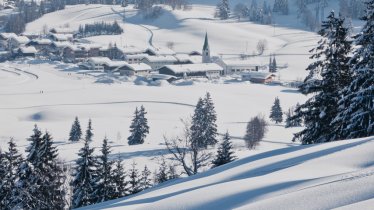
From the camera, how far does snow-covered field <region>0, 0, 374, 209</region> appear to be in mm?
5277

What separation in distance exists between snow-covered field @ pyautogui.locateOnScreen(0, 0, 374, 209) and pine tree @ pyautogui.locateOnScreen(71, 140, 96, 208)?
5.82 m

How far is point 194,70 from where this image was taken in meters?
71.5

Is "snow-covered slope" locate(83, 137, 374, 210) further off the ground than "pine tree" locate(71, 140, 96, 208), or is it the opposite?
"snow-covered slope" locate(83, 137, 374, 210)

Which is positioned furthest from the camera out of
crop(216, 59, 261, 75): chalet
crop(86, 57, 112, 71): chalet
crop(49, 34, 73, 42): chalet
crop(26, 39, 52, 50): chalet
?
crop(49, 34, 73, 42): chalet

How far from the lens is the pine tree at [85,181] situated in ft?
46.5

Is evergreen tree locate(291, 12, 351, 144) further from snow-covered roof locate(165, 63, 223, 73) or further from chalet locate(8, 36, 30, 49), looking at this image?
chalet locate(8, 36, 30, 49)

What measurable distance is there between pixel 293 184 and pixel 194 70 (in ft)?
218

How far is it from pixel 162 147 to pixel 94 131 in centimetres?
899

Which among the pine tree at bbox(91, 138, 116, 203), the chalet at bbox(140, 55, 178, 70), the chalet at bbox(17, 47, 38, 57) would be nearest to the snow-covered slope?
the pine tree at bbox(91, 138, 116, 203)

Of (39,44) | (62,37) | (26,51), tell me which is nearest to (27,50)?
(26,51)

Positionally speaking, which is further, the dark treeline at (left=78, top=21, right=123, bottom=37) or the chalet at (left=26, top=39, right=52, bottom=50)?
the dark treeline at (left=78, top=21, right=123, bottom=37)

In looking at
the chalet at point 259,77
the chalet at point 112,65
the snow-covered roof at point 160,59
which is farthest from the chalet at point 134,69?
the chalet at point 259,77

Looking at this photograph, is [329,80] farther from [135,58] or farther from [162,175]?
[135,58]

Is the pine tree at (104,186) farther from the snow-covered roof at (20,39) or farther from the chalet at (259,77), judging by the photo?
the snow-covered roof at (20,39)
